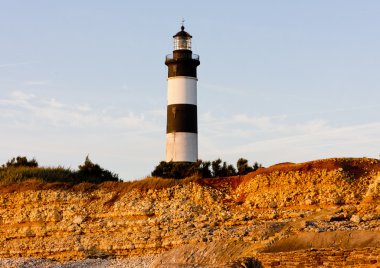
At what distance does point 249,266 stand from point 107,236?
11.6 metres

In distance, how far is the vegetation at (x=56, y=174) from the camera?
3547 cm

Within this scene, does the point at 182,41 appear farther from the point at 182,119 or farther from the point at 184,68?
the point at 182,119

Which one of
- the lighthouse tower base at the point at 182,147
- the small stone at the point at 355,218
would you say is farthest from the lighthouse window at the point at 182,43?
the small stone at the point at 355,218

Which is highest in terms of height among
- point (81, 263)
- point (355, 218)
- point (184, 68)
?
point (184, 68)

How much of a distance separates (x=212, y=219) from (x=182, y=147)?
1207cm

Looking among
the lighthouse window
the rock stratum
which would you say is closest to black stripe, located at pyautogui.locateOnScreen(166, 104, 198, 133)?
the lighthouse window

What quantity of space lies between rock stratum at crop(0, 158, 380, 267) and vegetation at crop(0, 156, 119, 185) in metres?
1.30

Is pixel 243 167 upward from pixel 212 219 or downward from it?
upward

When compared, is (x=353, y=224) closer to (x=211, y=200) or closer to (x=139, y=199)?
(x=211, y=200)

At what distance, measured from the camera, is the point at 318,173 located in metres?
27.1

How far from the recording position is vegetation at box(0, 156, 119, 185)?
116 ft

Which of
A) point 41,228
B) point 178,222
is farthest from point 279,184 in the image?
point 41,228

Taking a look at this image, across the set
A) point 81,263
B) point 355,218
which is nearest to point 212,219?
point 81,263

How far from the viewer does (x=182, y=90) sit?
130ft
